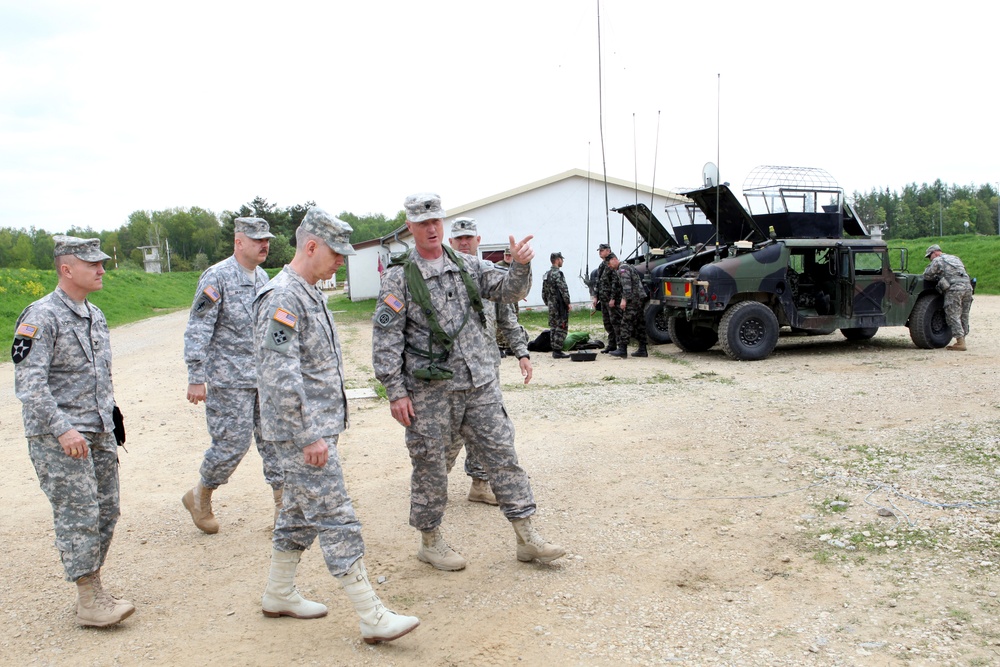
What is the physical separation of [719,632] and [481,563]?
1398mm

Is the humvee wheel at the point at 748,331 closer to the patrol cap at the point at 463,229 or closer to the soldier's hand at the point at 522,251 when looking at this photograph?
the patrol cap at the point at 463,229

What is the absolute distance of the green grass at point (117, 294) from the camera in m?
24.5

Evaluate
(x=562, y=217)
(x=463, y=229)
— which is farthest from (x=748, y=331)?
(x=562, y=217)

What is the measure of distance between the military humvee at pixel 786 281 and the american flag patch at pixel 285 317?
9.35 metres

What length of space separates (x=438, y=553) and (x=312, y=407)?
1.27 m

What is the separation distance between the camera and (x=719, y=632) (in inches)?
136

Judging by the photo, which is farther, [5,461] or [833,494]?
[5,461]

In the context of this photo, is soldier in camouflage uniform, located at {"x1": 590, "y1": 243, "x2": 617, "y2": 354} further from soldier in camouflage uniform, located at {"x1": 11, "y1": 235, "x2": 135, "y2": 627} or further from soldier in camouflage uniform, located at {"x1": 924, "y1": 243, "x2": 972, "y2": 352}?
soldier in camouflage uniform, located at {"x1": 11, "y1": 235, "x2": 135, "y2": 627}

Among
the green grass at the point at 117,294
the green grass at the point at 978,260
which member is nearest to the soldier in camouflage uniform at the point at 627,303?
the green grass at the point at 117,294

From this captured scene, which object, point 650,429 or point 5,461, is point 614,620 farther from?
point 5,461

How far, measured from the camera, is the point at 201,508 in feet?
16.3

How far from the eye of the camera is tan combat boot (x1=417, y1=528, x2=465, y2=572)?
431 centimetres

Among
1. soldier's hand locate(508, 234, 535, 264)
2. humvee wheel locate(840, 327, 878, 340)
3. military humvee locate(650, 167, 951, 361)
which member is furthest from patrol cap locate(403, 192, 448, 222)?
humvee wheel locate(840, 327, 878, 340)

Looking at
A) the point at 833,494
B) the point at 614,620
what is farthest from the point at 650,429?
the point at 614,620
